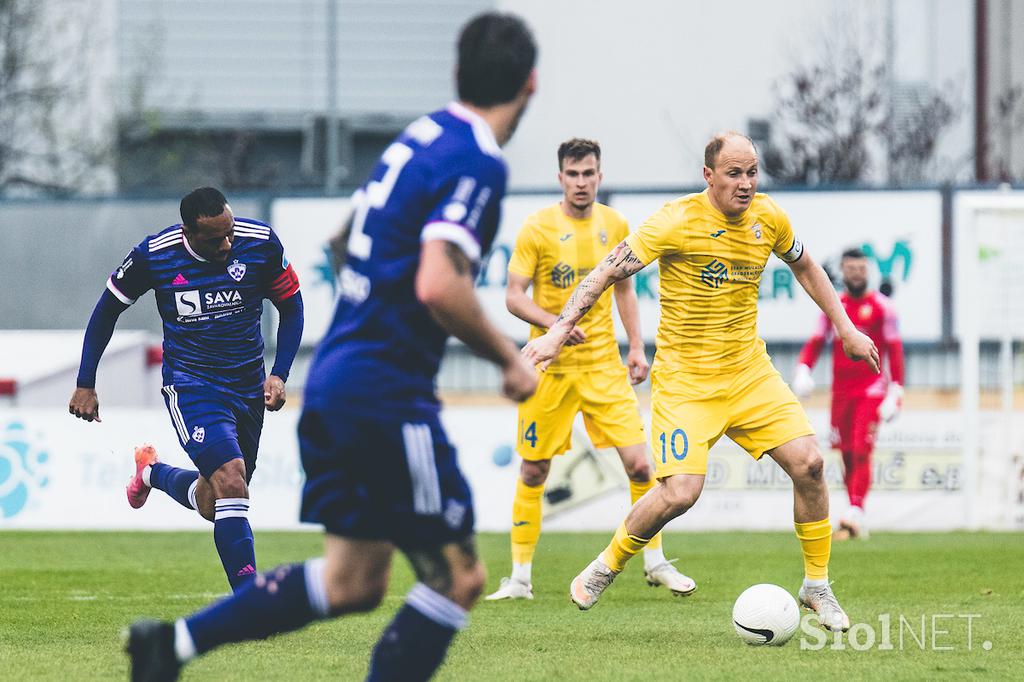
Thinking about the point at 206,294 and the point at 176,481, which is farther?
the point at 176,481

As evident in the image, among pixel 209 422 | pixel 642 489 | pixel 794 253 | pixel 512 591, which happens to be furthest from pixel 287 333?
pixel 794 253

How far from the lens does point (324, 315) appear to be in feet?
70.9

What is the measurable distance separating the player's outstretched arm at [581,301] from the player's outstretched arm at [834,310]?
2.80 feet

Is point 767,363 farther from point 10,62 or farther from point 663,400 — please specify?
point 10,62

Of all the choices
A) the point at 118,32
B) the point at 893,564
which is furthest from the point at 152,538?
the point at 118,32

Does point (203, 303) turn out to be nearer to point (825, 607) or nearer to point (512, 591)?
point (512, 591)

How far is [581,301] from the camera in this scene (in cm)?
680

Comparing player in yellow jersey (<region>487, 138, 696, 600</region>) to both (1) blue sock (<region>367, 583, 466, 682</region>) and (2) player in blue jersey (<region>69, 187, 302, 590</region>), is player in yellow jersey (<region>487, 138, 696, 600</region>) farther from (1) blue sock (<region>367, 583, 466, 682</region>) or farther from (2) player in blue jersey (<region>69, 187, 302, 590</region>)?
(1) blue sock (<region>367, 583, 466, 682</region>)

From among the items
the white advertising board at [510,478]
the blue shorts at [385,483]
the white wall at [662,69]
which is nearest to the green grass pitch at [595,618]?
the white advertising board at [510,478]

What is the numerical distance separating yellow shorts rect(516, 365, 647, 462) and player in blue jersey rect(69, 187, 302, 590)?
1756mm

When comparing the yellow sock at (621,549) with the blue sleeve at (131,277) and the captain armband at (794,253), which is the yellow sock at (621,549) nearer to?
the captain armband at (794,253)

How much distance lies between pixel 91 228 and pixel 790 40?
13.2 m

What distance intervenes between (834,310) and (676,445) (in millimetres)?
956

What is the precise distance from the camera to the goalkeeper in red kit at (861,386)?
42.8 ft
